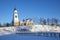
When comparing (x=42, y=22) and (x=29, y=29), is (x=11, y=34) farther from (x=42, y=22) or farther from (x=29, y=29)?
(x=42, y=22)

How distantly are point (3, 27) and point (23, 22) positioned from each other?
0.49 meters

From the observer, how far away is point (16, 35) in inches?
174

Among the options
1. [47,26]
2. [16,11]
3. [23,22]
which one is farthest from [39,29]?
[16,11]

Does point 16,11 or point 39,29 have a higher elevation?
point 16,11

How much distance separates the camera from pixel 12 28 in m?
3.70

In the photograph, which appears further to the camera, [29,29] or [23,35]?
[23,35]

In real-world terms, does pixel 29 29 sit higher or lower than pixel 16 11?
lower

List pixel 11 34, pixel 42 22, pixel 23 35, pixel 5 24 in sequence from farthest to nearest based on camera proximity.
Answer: pixel 23 35
pixel 11 34
pixel 42 22
pixel 5 24

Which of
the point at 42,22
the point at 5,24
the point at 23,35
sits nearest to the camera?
the point at 5,24

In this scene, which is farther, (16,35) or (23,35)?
(23,35)

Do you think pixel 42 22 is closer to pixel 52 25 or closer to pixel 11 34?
pixel 52 25

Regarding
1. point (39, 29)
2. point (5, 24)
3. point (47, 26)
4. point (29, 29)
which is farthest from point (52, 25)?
point (5, 24)

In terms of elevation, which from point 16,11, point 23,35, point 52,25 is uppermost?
point 16,11

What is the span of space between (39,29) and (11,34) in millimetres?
792
